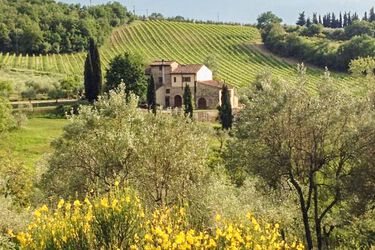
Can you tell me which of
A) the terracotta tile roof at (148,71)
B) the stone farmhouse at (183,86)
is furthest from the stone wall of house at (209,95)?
the terracotta tile roof at (148,71)

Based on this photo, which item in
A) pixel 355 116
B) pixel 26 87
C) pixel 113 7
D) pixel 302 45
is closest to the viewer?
pixel 355 116

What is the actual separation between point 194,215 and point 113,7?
541 ft

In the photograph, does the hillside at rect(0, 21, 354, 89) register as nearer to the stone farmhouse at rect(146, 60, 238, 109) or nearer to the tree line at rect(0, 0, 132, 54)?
the tree line at rect(0, 0, 132, 54)

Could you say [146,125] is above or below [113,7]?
below

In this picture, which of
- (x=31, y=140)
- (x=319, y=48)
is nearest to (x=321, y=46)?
(x=319, y=48)

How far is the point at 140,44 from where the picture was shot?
141000 mm

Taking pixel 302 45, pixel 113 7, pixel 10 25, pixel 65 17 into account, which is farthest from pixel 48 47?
pixel 302 45

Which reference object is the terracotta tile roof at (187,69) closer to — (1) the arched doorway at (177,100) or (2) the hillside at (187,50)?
(1) the arched doorway at (177,100)

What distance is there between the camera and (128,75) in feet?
247

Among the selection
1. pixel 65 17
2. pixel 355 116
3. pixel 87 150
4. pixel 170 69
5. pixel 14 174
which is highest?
pixel 65 17

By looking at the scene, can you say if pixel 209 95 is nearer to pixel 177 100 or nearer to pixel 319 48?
pixel 177 100

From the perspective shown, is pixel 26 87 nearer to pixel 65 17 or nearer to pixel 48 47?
pixel 48 47

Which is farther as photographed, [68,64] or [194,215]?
[68,64]

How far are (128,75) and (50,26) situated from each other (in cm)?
7398
